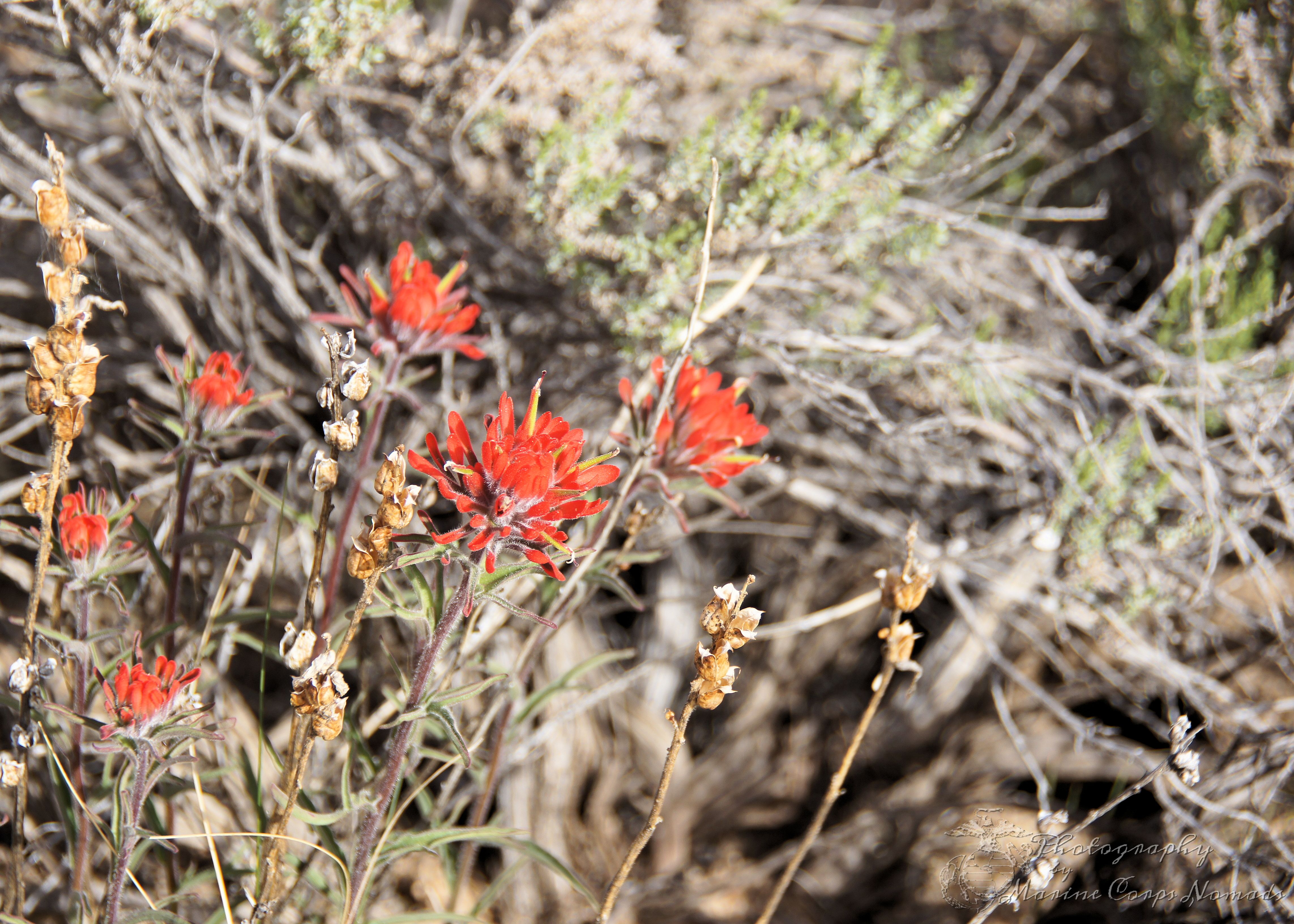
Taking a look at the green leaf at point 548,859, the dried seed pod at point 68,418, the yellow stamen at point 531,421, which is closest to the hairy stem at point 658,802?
the green leaf at point 548,859

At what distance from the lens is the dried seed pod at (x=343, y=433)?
36.8 inches

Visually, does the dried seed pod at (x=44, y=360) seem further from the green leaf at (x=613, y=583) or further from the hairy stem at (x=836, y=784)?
the hairy stem at (x=836, y=784)

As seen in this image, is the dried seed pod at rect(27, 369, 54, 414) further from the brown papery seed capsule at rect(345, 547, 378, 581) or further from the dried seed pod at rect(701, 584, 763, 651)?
the dried seed pod at rect(701, 584, 763, 651)

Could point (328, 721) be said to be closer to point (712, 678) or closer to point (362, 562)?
point (362, 562)

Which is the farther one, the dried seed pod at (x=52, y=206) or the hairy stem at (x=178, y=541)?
the hairy stem at (x=178, y=541)

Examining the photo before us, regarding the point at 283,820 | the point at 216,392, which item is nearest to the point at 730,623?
the point at 283,820

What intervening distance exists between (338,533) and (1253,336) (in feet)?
7.73

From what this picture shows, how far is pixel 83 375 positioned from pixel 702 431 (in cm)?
78

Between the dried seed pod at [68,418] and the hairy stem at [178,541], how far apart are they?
0.50ft

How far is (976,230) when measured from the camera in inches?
76.3

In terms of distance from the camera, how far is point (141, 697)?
3.09ft

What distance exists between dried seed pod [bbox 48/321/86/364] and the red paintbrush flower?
30 cm

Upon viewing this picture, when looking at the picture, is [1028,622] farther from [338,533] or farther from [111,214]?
[111,214]

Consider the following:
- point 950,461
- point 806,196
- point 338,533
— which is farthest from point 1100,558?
point 338,533
